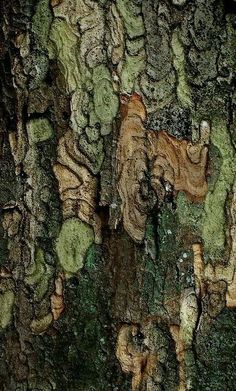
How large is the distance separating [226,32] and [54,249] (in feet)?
1.57

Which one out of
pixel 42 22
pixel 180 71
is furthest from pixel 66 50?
pixel 180 71

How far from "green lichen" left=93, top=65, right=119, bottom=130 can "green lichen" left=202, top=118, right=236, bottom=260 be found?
177mm

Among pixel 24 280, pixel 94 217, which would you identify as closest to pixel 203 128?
pixel 94 217

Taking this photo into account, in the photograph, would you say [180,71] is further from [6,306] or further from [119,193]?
[6,306]

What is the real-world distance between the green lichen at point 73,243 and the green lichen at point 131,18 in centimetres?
33

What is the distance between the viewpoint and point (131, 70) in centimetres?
148

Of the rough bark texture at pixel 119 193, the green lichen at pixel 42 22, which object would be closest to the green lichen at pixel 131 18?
the rough bark texture at pixel 119 193

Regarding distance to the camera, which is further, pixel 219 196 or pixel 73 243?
pixel 73 243

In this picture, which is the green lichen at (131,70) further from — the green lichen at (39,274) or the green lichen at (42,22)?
the green lichen at (39,274)

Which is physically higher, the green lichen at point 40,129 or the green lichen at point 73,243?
the green lichen at point 40,129

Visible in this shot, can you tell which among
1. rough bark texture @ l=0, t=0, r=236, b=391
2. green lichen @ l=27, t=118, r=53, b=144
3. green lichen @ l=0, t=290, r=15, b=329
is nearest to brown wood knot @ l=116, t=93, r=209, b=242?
rough bark texture @ l=0, t=0, r=236, b=391

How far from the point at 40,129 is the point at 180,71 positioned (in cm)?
27

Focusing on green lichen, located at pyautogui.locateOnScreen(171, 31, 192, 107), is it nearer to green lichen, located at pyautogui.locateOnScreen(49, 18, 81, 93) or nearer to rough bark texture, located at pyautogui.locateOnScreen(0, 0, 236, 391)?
rough bark texture, located at pyautogui.locateOnScreen(0, 0, 236, 391)

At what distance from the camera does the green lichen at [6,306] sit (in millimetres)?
1630
